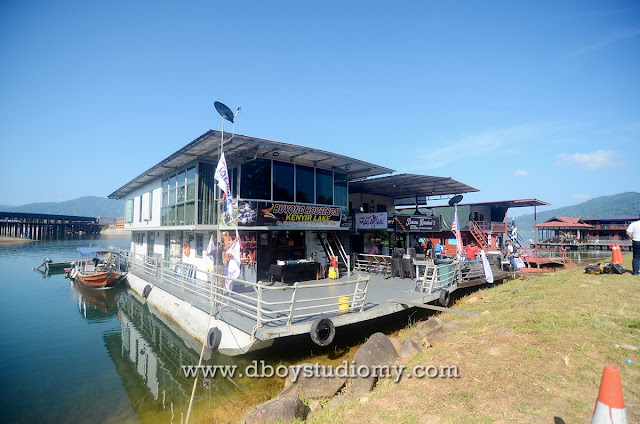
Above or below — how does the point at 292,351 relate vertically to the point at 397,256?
below

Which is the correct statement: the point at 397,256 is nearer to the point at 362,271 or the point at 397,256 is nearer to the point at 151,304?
the point at 362,271

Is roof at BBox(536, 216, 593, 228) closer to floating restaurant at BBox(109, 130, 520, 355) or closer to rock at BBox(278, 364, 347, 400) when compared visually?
floating restaurant at BBox(109, 130, 520, 355)

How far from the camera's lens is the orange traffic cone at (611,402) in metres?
3.46

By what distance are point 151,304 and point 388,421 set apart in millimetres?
15525

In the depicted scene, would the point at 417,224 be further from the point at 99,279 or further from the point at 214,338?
the point at 99,279

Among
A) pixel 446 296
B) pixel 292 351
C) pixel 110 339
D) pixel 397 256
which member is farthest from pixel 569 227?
pixel 110 339

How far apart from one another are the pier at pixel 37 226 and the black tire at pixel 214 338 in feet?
277

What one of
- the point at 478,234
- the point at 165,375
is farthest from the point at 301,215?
the point at 478,234

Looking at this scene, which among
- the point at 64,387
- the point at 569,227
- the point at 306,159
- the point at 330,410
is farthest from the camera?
the point at 569,227

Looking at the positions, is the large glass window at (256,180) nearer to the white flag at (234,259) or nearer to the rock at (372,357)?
the white flag at (234,259)

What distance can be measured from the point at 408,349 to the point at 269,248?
859 centimetres

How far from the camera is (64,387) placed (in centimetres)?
947

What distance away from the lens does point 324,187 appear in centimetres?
1739

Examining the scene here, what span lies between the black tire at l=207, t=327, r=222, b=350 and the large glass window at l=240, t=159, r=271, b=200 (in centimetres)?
608
